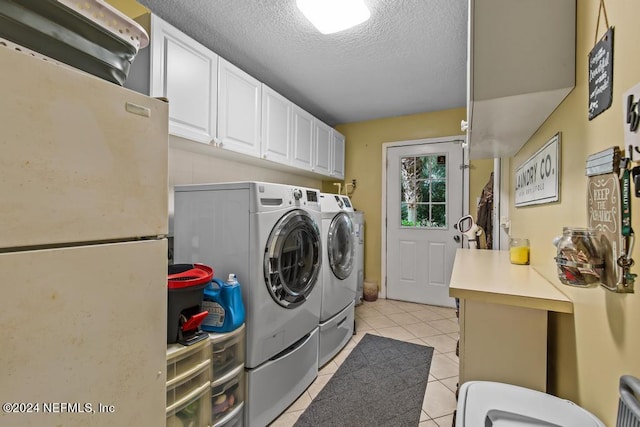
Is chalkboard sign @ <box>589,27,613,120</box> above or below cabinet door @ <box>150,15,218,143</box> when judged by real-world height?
below

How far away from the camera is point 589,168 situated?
775 millimetres

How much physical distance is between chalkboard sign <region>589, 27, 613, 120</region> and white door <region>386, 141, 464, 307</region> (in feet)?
9.03

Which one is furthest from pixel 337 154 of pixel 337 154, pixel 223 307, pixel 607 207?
pixel 607 207

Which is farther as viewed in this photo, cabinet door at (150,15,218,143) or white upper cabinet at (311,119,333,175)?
white upper cabinet at (311,119,333,175)

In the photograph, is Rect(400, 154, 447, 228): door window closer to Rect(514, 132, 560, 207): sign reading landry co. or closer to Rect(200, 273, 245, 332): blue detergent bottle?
Rect(514, 132, 560, 207): sign reading landry co.

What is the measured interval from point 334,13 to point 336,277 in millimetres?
1821

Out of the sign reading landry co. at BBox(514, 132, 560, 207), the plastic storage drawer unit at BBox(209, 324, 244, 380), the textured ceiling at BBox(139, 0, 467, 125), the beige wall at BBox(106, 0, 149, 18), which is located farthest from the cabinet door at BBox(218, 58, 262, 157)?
the sign reading landry co. at BBox(514, 132, 560, 207)

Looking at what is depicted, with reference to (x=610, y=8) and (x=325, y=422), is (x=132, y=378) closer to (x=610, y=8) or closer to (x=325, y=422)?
(x=325, y=422)

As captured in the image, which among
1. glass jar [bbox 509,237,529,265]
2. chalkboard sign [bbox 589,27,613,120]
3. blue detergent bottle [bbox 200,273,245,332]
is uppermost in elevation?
chalkboard sign [bbox 589,27,613,120]

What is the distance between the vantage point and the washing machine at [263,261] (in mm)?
1467

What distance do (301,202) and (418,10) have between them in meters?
1.39

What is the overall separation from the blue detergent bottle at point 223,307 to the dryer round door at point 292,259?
19 cm

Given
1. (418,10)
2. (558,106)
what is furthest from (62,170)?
(418,10)

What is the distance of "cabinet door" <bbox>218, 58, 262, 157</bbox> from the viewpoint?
6.42 feet
